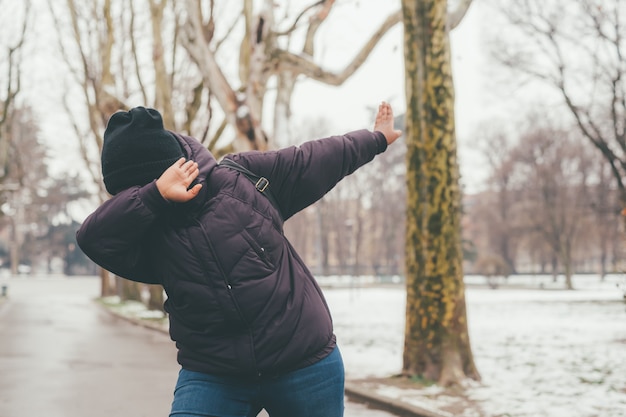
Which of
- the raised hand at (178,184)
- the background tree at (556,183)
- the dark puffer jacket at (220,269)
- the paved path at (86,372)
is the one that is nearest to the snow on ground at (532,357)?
the paved path at (86,372)

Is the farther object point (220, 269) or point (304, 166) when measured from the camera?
point (304, 166)

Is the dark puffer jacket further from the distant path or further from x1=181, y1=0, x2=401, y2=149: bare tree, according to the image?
A: x1=181, y1=0, x2=401, y2=149: bare tree

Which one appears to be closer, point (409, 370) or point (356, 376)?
point (409, 370)

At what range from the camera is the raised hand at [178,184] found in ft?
7.72

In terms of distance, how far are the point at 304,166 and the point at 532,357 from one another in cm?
978

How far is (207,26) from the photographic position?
14750 millimetres

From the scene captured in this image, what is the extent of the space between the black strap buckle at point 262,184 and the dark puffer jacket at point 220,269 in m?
0.02

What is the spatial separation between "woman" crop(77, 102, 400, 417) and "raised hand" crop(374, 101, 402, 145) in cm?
53

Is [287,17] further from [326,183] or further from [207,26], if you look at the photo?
[326,183]

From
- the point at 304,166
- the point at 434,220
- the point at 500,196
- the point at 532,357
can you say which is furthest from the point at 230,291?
the point at 500,196

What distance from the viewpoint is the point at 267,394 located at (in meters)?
2.49

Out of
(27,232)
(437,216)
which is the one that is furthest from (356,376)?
(27,232)

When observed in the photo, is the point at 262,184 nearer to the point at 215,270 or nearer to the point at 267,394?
the point at 215,270

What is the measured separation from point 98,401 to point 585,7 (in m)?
21.0
